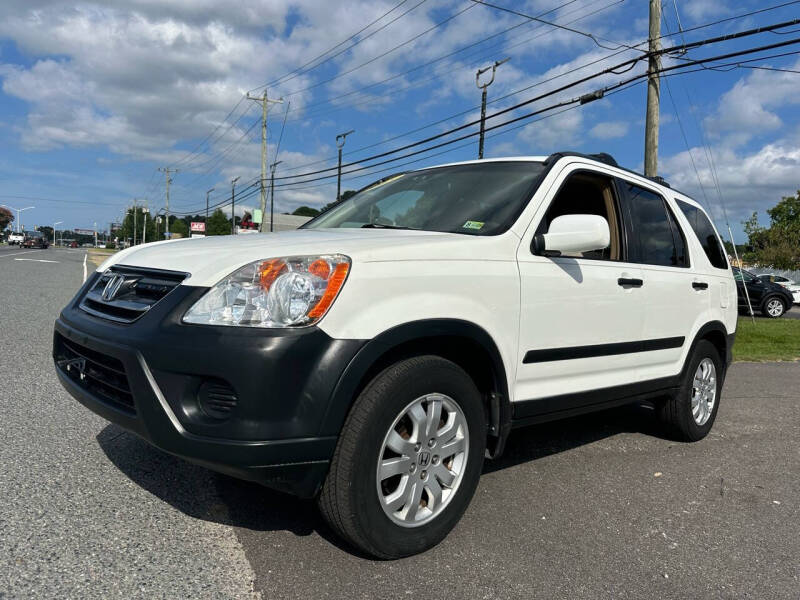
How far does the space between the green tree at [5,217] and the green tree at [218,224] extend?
142ft

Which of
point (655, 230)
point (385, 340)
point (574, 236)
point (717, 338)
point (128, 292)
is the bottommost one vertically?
point (717, 338)

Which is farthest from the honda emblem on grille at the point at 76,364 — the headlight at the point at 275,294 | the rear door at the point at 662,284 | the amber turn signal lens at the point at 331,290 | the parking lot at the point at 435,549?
the rear door at the point at 662,284

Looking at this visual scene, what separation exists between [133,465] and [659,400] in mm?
3547

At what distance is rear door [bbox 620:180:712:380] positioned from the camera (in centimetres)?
386

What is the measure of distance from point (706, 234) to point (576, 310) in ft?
7.60

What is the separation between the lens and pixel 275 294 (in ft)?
7.30

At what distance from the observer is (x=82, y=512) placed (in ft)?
9.06

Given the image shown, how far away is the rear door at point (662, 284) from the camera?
3.86 m

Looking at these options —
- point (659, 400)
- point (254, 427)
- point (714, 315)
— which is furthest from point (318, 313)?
point (714, 315)

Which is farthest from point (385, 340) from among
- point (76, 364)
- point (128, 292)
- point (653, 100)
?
point (653, 100)

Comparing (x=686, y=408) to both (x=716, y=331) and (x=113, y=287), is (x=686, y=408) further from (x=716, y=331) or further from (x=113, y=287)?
(x=113, y=287)

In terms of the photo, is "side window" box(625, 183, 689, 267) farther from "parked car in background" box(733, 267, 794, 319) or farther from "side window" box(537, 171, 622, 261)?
"parked car in background" box(733, 267, 794, 319)

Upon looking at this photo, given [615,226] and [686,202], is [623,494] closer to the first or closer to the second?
[615,226]

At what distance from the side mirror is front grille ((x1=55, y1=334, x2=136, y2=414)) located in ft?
6.41
